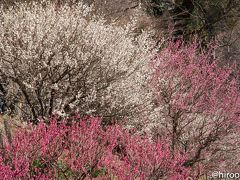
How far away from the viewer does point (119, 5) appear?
18750 mm

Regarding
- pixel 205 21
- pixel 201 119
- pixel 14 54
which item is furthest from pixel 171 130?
pixel 205 21

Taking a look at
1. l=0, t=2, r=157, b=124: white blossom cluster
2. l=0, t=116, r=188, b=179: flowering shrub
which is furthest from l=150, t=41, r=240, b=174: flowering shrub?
l=0, t=116, r=188, b=179: flowering shrub

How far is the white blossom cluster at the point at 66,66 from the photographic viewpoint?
7348 mm

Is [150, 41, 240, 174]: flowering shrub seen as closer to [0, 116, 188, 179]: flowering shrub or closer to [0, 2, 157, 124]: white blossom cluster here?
[0, 2, 157, 124]: white blossom cluster

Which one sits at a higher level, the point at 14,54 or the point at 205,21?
the point at 205,21

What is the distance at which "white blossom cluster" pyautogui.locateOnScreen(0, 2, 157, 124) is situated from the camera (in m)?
7.35

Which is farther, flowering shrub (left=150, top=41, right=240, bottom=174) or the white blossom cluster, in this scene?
flowering shrub (left=150, top=41, right=240, bottom=174)

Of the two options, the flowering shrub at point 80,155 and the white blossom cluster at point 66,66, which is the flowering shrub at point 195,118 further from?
the flowering shrub at point 80,155

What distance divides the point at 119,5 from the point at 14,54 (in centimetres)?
1203

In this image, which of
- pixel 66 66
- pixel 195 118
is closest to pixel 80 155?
pixel 66 66

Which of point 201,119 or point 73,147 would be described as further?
point 201,119

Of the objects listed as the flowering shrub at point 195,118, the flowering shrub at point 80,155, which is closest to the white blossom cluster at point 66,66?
the flowering shrub at point 195,118

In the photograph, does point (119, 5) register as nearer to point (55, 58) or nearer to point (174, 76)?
point (174, 76)

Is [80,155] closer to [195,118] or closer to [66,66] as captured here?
[66,66]
